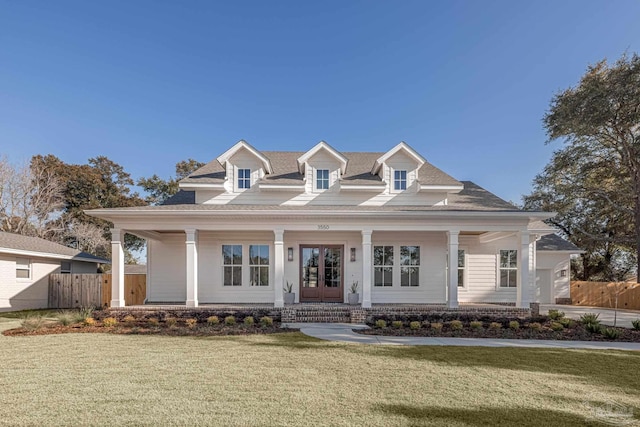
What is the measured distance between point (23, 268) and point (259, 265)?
448 inches

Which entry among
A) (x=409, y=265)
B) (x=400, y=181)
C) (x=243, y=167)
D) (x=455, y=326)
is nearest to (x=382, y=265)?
(x=409, y=265)

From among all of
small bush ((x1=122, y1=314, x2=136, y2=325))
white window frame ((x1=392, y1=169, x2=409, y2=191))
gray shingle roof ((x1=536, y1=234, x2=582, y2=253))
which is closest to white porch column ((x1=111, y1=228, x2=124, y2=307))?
small bush ((x1=122, y1=314, x2=136, y2=325))

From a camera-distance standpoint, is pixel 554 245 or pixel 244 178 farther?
pixel 554 245

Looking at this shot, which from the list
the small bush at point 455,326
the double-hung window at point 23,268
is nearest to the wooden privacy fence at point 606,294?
the small bush at point 455,326

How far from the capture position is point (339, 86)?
58.0 ft

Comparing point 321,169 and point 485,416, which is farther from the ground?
point 321,169

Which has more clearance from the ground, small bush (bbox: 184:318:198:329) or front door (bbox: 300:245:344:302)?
front door (bbox: 300:245:344:302)

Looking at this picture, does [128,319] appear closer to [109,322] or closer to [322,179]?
[109,322]

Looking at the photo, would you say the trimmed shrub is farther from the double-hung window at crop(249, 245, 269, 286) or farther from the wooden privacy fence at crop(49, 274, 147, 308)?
the wooden privacy fence at crop(49, 274, 147, 308)

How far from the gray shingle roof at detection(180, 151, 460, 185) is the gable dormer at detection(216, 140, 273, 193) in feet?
1.26

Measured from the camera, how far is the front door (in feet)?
41.9

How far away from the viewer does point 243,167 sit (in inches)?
519

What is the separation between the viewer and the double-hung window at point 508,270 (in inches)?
533

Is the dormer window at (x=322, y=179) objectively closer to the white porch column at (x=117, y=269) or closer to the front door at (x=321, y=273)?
the front door at (x=321, y=273)
